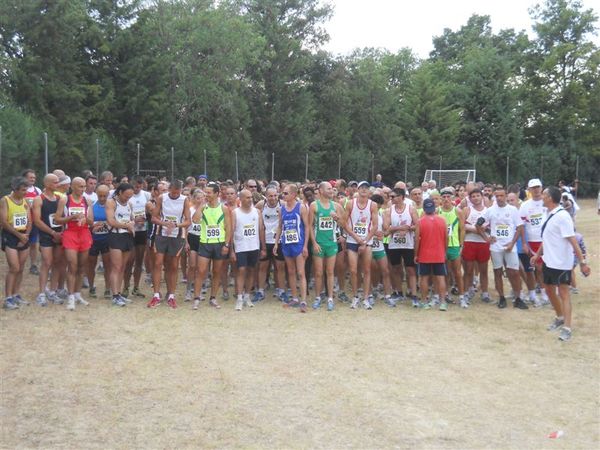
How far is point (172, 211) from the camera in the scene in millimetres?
9352

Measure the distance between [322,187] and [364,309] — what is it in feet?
6.64

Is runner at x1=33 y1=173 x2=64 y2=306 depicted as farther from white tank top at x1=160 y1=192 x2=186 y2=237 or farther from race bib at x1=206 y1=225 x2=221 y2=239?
race bib at x1=206 y1=225 x2=221 y2=239

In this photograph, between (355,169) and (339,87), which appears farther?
→ (339,87)

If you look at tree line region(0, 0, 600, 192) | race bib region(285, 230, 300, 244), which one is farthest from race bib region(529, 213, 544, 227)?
tree line region(0, 0, 600, 192)

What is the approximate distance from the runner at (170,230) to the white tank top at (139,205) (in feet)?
1.32

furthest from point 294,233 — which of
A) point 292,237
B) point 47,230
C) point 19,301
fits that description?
point 19,301

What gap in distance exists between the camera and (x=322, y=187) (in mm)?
9586

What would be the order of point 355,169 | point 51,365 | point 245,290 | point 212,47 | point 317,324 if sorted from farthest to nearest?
1. point 355,169
2. point 212,47
3. point 245,290
4. point 317,324
5. point 51,365

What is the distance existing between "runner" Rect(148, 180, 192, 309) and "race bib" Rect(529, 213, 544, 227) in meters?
5.51

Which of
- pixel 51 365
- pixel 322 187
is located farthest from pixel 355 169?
pixel 51 365

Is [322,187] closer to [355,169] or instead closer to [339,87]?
[355,169]

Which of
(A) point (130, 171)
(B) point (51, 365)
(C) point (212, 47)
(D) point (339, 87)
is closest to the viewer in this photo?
(B) point (51, 365)

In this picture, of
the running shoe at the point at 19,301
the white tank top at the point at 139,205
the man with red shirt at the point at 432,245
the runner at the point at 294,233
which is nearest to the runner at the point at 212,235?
the runner at the point at 294,233

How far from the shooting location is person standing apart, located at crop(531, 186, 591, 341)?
25.0ft
